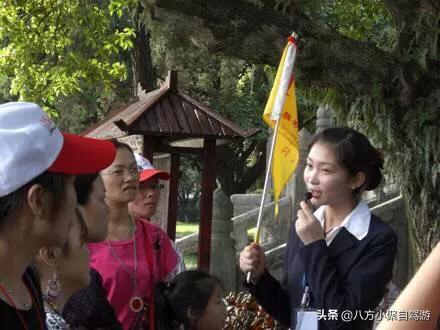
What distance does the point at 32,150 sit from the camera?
1624mm

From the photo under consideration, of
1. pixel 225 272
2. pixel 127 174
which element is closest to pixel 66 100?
pixel 225 272

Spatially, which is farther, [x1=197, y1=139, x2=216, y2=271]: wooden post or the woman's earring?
[x1=197, y1=139, x2=216, y2=271]: wooden post

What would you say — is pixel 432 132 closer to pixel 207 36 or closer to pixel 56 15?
pixel 207 36

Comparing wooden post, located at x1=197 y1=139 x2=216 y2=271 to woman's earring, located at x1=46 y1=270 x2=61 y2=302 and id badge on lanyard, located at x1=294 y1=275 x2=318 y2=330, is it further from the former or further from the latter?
woman's earring, located at x1=46 y1=270 x2=61 y2=302

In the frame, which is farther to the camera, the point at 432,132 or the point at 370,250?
the point at 432,132

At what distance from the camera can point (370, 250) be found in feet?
8.47

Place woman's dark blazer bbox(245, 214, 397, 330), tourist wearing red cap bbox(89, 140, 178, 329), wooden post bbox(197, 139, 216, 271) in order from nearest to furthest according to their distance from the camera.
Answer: woman's dark blazer bbox(245, 214, 397, 330) → tourist wearing red cap bbox(89, 140, 178, 329) → wooden post bbox(197, 139, 216, 271)

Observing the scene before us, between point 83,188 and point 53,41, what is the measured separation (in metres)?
6.70

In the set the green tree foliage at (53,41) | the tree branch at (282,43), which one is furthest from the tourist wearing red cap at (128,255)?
the green tree foliage at (53,41)

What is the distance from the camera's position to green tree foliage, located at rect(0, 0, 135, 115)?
8109 millimetres

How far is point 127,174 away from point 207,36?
64.1 inches

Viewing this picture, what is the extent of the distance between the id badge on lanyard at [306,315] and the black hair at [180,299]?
653 millimetres

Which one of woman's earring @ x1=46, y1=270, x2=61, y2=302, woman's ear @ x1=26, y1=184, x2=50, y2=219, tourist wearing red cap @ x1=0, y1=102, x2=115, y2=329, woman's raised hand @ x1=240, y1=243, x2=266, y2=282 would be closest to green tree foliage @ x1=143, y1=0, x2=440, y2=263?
woman's raised hand @ x1=240, y1=243, x2=266, y2=282

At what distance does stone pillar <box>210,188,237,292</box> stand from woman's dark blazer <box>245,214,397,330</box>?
5445mm
